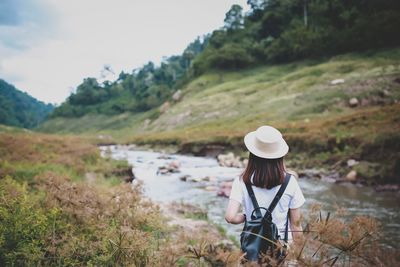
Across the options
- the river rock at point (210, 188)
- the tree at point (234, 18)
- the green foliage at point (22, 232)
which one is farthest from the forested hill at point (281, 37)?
the green foliage at point (22, 232)

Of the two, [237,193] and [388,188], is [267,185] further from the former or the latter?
[388,188]

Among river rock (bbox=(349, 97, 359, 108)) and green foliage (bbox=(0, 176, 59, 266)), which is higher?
green foliage (bbox=(0, 176, 59, 266))

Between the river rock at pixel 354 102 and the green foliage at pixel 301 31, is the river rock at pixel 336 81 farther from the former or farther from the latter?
the green foliage at pixel 301 31

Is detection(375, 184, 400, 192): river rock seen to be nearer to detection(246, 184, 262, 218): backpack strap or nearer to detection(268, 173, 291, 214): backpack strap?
detection(268, 173, 291, 214): backpack strap

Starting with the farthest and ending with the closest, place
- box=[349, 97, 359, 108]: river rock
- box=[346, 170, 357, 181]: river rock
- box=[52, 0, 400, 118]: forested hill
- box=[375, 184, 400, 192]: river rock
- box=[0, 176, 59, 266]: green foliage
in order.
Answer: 1. box=[52, 0, 400, 118]: forested hill
2. box=[349, 97, 359, 108]: river rock
3. box=[346, 170, 357, 181]: river rock
4. box=[375, 184, 400, 192]: river rock
5. box=[0, 176, 59, 266]: green foliage

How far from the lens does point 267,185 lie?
160 inches

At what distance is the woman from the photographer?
4.05 meters

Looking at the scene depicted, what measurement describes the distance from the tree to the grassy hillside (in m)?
31.9

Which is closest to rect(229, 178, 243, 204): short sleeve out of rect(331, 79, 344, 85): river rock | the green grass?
the green grass

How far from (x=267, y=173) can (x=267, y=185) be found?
137mm

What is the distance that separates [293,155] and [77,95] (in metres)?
153

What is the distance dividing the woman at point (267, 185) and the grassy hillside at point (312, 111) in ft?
51.7

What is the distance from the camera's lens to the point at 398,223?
37.2ft

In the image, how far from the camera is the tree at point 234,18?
398ft
